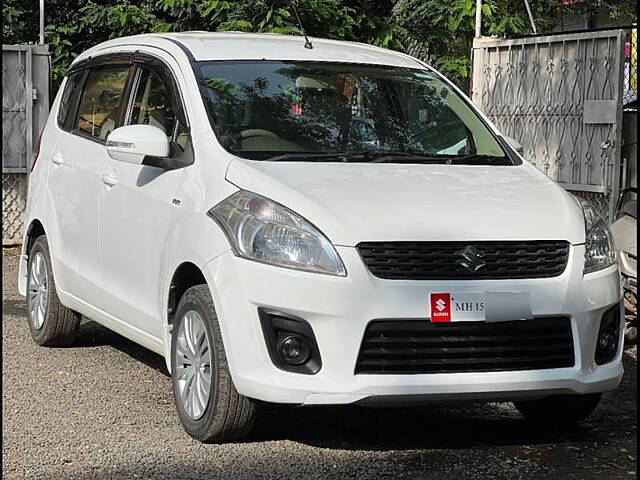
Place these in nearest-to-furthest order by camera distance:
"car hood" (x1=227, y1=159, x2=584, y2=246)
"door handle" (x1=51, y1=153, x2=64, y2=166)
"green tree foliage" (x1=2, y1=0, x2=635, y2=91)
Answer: "car hood" (x1=227, y1=159, x2=584, y2=246)
"door handle" (x1=51, y1=153, x2=64, y2=166)
"green tree foliage" (x1=2, y1=0, x2=635, y2=91)

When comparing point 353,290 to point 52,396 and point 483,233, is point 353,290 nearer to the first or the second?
point 483,233

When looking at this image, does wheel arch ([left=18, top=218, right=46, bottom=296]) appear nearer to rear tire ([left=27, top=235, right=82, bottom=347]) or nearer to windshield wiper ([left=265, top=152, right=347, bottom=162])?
rear tire ([left=27, top=235, right=82, bottom=347])

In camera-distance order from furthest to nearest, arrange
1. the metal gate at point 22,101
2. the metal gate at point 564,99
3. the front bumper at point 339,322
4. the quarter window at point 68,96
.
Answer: the metal gate at point 22,101
the metal gate at point 564,99
the quarter window at point 68,96
the front bumper at point 339,322

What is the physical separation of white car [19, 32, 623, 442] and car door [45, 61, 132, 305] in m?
0.04

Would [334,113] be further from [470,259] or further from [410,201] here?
[470,259]

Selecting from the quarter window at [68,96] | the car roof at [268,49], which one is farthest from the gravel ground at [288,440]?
the car roof at [268,49]

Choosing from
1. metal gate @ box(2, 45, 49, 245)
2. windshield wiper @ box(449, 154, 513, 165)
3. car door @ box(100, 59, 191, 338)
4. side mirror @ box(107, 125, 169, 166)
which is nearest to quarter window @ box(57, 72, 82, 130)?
car door @ box(100, 59, 191, 338)

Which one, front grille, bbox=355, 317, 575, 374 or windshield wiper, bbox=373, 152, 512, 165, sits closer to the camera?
front grille, bbox=355, 317, 575, 374

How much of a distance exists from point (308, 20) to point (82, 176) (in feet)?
23.9

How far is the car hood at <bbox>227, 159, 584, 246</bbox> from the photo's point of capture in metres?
4.88

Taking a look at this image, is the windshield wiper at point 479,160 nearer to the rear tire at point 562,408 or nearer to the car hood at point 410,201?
the car hood at point 410,201

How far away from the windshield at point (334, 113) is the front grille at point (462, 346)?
1138 mm

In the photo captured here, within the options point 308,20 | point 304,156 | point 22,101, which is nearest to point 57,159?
point 304,156

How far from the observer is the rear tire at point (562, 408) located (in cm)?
561
